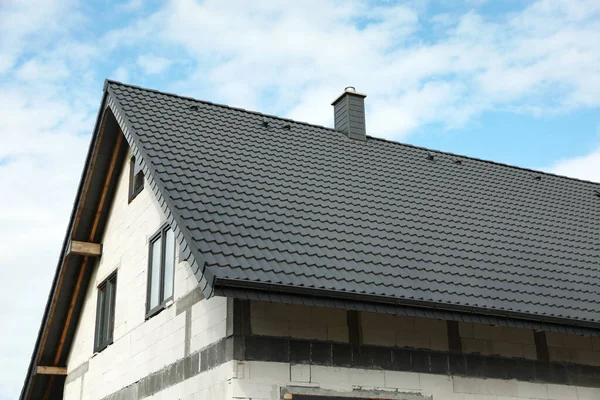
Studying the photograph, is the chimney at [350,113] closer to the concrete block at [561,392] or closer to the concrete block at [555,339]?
the concrete block at [555,339]

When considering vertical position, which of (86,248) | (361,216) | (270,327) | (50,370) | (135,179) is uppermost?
(135,179)

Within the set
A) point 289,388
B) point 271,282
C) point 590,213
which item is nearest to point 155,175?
point 271,282

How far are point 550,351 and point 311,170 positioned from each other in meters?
4.54

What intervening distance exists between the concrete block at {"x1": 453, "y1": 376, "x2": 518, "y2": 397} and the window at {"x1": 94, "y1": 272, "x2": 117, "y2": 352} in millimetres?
6070

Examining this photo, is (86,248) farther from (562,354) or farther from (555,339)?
(562,354)

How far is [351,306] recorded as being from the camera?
29.0 feet

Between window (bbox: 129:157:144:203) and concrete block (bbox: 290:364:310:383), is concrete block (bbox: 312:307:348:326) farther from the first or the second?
window (bbox: 129:157:144:203)

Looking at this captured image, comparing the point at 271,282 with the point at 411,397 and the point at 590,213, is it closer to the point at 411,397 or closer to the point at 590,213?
the point at 411,397

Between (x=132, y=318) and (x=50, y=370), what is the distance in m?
4.49

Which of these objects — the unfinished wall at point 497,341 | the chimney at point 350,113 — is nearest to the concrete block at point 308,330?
the unfinished wall at point 497,341

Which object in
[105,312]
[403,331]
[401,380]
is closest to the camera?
[401,380]

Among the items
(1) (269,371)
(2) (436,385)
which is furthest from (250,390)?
(2) (436,385)

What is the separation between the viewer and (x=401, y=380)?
31.2ft

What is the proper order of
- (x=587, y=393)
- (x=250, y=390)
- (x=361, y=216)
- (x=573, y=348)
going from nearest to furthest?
1. (x=250, y=390)
2. (x=587, y=393)
3. (x=573, y=348)
4. (x=361, y=216)
